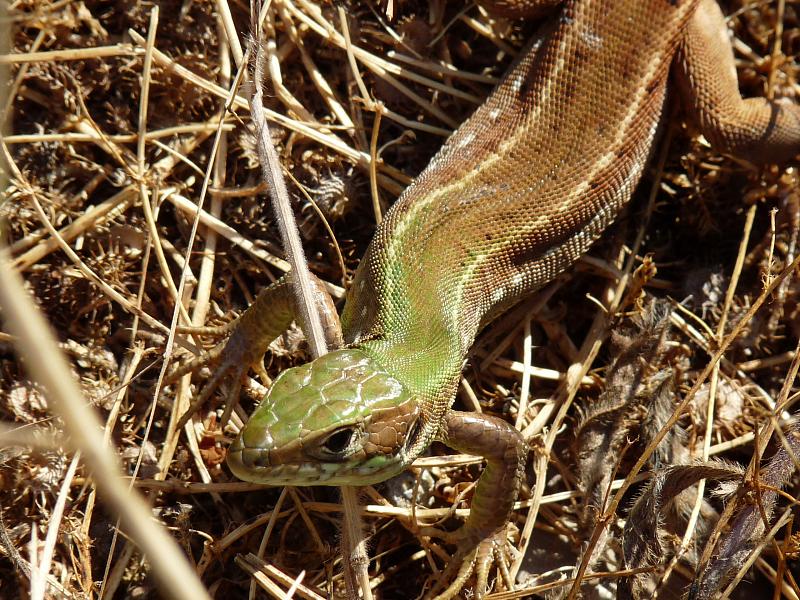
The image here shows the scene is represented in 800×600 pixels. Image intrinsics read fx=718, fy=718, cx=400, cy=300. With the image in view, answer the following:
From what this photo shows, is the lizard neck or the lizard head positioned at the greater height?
the lizard neck

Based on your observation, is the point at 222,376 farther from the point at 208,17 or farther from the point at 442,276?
the point at 208,17

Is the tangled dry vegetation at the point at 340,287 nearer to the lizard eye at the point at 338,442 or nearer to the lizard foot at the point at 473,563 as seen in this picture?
the lizard foot at the point at 473,563

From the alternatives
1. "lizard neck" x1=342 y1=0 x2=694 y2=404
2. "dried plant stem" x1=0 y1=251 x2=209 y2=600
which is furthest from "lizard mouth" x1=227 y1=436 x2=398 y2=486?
"dried plant stem" x1=0 y1=251 x2=209 y2=600

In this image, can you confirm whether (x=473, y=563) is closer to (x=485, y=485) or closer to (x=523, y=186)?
(x=485, y=485)

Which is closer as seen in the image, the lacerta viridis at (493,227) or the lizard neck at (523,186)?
the lacerta viridis at (493,227)

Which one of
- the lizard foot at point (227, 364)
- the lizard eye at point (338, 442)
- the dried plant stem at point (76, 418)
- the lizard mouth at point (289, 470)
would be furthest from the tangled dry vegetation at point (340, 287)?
the dried plant stem at point (76, 418)

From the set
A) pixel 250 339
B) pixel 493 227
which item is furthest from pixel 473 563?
pixel 493 227

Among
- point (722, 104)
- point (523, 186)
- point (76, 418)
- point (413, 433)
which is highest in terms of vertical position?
point (76, 418)

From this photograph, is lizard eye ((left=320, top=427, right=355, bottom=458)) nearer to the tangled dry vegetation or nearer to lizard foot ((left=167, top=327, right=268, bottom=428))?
the tangled dry vegetation
